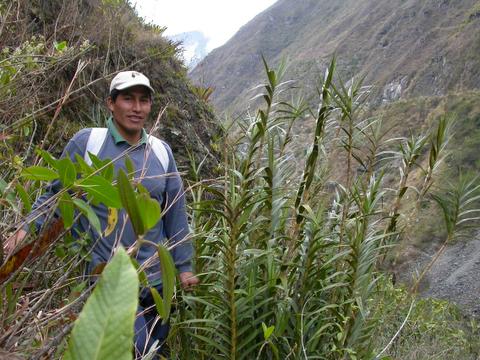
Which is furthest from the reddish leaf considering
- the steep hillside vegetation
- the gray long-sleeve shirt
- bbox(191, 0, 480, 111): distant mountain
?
bbox(191, 0, 480, 111): distant mountain

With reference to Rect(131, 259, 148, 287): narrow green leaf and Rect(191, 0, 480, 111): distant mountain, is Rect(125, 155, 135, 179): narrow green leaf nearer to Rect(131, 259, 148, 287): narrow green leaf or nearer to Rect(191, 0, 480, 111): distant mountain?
Rect(131, 259, 148, 287): narrow green leaf

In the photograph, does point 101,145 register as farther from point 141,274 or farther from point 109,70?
point 109,70

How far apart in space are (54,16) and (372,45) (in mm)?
81028

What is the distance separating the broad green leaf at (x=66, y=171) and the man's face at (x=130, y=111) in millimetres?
1503

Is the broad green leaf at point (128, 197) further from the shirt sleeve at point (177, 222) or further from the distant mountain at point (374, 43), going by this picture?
the distant mountain at point (374, 43)

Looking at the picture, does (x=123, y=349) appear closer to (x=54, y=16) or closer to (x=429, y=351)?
(x=429, y=351)

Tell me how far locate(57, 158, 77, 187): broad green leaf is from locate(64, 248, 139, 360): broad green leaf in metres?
0.57

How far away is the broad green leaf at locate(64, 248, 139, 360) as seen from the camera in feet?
0.77

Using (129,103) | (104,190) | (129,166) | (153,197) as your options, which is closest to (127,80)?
(129,103)

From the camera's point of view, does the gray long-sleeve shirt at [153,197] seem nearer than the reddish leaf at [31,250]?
No

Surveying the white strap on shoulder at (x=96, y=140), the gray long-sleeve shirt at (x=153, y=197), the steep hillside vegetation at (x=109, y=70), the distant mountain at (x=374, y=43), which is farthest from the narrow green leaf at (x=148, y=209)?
the distant mountain at (x=374, y=43)

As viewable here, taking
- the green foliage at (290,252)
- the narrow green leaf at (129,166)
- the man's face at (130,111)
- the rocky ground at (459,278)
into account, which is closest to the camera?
the narrow green leaf at (129,166)

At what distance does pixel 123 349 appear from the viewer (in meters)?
0.24

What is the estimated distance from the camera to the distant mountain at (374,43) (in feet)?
198
